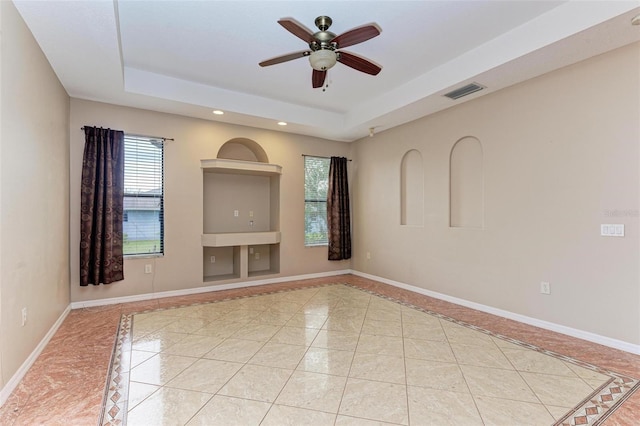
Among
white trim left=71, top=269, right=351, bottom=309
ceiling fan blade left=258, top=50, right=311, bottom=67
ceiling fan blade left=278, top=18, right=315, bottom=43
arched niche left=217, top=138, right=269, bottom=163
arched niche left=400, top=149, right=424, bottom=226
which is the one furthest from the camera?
arched niche left=217, top=138, right=269, bottom=163

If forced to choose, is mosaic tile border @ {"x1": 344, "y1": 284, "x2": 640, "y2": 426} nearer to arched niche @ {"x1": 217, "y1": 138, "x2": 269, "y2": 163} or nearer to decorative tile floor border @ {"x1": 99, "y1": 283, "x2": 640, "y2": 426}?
decorative tile floor border @ {"x1": 99, "y1": 283, "x2": 640, "y2": 426}

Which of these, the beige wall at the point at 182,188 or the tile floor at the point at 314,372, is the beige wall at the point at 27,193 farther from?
the beige wall at the point at 182,188

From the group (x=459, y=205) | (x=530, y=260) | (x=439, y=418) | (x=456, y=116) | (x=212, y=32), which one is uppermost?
(x=212, y=32)

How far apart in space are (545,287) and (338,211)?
3.61 meters

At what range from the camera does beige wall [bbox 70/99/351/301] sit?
4.24m

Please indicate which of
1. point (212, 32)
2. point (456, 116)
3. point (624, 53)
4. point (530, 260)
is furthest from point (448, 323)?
point (212, 32)

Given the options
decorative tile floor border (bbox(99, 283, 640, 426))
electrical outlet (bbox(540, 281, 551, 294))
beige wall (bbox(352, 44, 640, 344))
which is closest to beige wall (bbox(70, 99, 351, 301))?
Result: decorative tile floor border (bbox(99, 283, 640, 426))

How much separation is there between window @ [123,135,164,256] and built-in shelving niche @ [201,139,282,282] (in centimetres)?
68

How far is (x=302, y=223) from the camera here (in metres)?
6.07

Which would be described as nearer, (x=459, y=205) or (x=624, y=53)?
(x=624, y=53)

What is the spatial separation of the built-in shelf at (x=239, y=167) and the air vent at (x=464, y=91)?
2999 millimetres

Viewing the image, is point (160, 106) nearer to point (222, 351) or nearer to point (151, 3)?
point (151, 3)

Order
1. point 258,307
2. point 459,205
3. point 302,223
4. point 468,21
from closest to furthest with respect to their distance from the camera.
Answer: point 468,21
point 258,307
point 459,205
point 302,223

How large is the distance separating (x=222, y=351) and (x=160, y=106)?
3.51m
